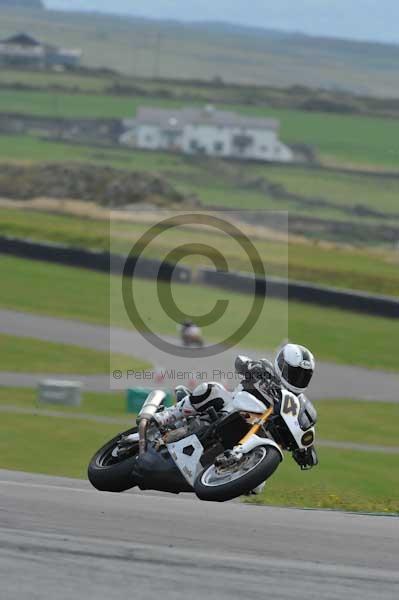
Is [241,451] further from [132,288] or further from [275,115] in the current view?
[275,115]

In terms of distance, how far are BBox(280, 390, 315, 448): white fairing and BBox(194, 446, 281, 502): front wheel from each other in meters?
0.47

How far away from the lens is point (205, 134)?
134000mm

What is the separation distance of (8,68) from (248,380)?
163m

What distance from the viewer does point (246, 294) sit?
1601 inches

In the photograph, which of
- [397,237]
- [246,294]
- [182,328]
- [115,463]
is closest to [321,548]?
[115,463]

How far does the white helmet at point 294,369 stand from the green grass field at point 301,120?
108 meters

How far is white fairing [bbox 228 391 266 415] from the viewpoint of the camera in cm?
998

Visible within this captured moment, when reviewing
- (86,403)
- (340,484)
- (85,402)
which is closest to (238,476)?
(340,484)

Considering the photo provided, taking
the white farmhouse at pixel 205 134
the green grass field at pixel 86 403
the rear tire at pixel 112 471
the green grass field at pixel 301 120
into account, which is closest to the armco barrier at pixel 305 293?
the green grass field at pixel 86 403

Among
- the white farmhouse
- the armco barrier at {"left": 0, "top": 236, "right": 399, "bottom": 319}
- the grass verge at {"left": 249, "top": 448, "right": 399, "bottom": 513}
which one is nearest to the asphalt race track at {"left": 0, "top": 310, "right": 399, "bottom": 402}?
the grass verge at {"left": 249, "top": 448, "right": 399, "bottom": 513}

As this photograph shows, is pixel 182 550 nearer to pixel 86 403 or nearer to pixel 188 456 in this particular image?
pixel 188 456

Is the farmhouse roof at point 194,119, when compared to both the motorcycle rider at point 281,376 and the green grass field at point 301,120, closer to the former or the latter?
the green grass field at point 301,120

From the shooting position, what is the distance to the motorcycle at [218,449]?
9.49 meters

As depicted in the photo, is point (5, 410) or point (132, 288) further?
point (132, 288)
